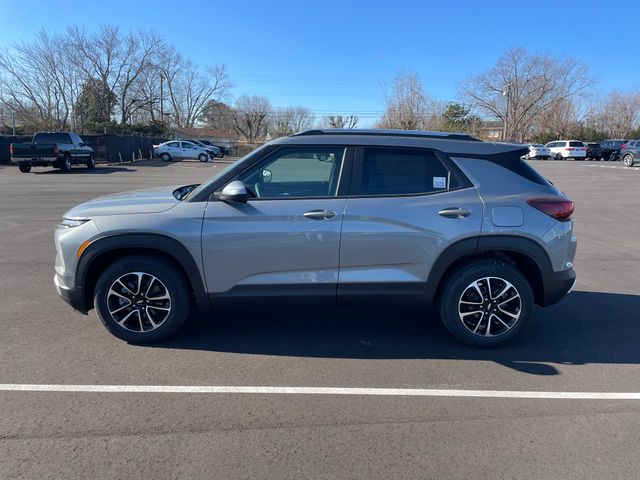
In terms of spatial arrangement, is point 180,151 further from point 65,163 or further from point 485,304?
point 485,304

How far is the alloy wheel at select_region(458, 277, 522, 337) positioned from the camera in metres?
4.07

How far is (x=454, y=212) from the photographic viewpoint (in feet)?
12.8

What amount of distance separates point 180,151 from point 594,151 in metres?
39.2

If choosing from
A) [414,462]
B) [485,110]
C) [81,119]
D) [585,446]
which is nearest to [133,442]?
[414,462]

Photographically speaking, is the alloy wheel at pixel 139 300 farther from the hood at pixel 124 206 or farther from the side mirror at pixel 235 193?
the side mirror at pixel 235 193

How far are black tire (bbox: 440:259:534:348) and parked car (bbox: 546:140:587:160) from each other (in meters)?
48.6

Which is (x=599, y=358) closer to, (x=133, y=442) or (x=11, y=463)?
(x=133, y=442)

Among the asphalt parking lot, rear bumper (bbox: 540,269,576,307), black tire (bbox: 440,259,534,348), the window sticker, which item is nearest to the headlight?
the asphalt parking lot

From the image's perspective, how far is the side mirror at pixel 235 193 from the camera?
12.3 ft

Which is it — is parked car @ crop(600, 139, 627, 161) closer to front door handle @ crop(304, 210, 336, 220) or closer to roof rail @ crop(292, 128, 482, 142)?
roof rail @ crop(292, 128, 482, 142)

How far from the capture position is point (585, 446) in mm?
2861

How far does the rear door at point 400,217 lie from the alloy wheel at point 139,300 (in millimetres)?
1533

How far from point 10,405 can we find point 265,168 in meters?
2.52

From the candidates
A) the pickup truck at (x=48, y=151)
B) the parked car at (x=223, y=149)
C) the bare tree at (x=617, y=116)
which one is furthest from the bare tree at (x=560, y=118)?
the pickup truck at (x=48, y=151)
